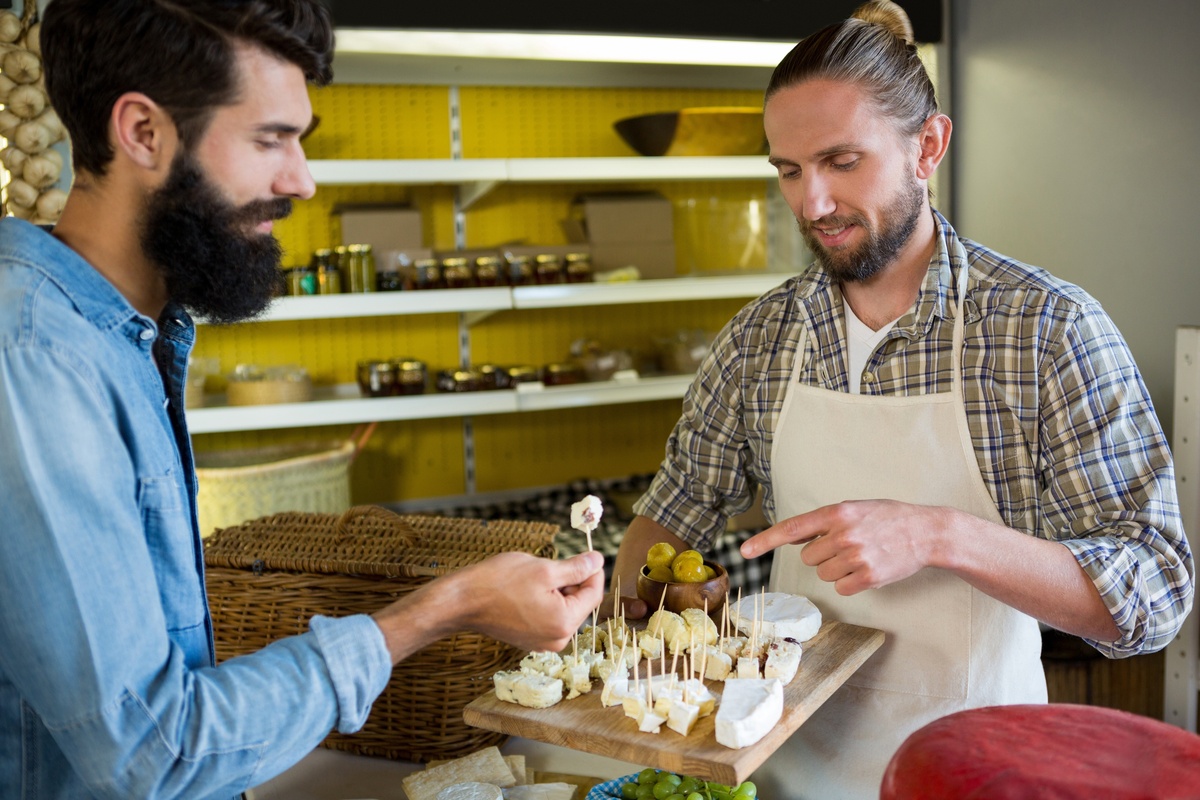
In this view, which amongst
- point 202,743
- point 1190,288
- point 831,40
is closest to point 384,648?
point 202,743

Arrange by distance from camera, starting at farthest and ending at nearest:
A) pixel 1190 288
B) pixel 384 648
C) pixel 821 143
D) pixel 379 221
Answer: pixel 379 221 → pixel 1190 288 → pixel 821 143 → pixel 384 648

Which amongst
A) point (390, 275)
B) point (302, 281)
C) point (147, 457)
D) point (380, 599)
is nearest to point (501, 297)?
point (390, 275)

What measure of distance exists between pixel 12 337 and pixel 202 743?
428mm

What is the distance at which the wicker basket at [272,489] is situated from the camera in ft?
10.2

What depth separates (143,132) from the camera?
1.12 m

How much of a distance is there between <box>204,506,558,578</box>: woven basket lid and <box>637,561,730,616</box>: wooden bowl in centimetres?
28

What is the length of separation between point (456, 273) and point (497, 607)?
2.41 meters

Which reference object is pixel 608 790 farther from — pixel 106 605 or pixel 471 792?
pixel 106 605

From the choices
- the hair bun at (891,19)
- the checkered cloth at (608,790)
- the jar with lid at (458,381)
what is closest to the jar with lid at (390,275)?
the jar with lid at (458,381)

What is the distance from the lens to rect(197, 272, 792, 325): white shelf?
10.9 feet

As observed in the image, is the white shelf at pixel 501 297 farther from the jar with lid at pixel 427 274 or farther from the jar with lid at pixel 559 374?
the jar with lid at pixel 559 374

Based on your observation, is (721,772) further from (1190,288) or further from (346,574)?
(1190,288)

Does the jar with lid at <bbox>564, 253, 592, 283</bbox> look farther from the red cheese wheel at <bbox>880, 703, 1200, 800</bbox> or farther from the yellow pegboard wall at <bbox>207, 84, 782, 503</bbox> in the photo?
the red cheese wheel at <bbox>880, 703, 1200, 800</bbox>

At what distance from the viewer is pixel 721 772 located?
1194mm
